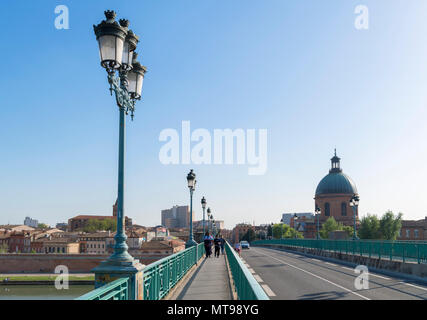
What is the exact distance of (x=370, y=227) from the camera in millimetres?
86938

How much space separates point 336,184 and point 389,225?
2171 cm

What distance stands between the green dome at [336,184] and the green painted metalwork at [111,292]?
10486cm

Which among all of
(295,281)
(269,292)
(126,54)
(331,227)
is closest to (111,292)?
(126,54)

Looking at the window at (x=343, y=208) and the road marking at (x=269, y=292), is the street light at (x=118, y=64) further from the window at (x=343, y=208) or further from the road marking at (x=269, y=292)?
the window at (x=343, y=208)

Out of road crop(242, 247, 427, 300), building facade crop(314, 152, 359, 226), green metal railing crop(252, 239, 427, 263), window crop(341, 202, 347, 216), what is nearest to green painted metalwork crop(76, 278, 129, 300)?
road crop(242, 247, 427, 300)

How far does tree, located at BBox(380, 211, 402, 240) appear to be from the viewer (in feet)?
282

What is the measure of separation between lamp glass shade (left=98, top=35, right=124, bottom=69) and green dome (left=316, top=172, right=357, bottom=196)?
343 ft

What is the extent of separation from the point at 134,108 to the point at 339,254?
2245cm

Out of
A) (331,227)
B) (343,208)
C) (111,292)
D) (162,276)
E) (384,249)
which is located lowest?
(331,227)

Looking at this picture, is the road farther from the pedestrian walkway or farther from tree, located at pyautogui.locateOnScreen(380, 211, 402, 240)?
tree, located at pyautogui.locateOnScreen(380, 211, 402, 240)

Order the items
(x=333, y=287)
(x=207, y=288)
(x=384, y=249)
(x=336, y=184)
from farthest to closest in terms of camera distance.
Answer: (x=336, y=184)
(x=384, y=249)
(x=333, y=287)
(x=207, y=288)

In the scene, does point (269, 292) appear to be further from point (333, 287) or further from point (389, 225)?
point (389, 225)
